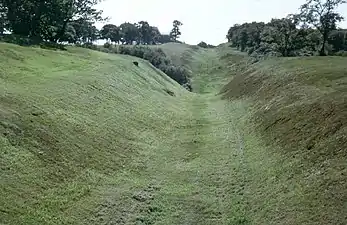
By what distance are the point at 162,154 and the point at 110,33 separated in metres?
157

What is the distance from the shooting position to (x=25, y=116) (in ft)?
90.7

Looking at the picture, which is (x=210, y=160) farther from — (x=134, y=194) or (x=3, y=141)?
(x=3, y=141)

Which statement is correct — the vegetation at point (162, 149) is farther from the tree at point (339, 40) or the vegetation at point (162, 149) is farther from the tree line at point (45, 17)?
the tree at point (339, 40)

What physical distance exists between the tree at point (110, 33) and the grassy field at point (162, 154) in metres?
136

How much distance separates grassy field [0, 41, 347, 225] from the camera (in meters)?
19.9

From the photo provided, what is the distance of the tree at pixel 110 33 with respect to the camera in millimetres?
183125

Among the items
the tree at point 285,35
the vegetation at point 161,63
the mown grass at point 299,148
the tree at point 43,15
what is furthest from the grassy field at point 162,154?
the vegetation at point 161,63

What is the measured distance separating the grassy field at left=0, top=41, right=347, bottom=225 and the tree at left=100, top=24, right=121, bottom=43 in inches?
5371

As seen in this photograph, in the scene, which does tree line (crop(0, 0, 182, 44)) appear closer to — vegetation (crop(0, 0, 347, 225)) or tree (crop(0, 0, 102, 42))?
tree (crop(0, 0, 102, 42))

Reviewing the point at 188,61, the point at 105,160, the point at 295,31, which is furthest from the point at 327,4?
the point at 105,160

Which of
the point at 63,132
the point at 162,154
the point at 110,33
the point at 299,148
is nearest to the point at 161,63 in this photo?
the point at 162,154

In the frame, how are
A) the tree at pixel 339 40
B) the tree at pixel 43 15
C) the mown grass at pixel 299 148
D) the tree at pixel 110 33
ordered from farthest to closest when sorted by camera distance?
the tree at pixel 110 33 → the tree at pixel 339 40 → the tree at pixel 43 15 → the mown grass at pixel 299 148

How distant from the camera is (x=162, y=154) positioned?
3128cm

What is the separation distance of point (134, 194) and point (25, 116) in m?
9.12
